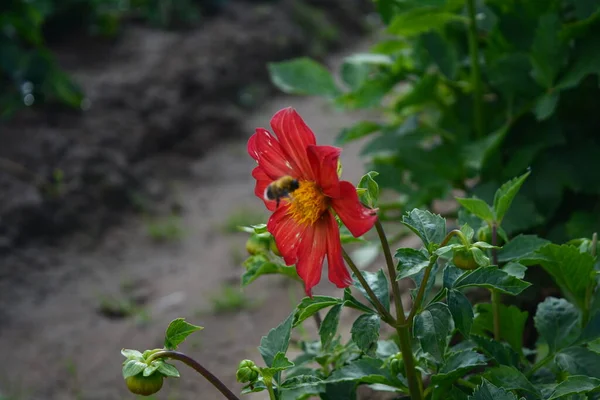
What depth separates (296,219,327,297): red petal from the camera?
0.96 metres

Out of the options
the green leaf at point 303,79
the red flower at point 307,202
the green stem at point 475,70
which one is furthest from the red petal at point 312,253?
the green leaf at point 303,79

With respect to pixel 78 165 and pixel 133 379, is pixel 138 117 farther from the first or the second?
pixel 133 379

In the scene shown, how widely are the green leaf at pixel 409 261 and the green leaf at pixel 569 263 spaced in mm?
232

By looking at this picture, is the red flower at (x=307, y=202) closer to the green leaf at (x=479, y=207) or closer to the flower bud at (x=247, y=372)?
the flower bud at (x=247, y=372)

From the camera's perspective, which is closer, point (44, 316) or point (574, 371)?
point (574, 371)

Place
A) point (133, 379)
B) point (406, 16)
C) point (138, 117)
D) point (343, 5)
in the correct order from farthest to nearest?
point (343, 5) → point (138, 117) → point (406, 16) → point (133, 379)

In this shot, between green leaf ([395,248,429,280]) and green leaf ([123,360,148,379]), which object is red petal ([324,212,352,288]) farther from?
green leaf ([123,360,148,379])

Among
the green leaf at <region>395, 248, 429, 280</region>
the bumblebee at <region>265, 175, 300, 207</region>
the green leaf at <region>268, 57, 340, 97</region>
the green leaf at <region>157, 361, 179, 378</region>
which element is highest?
the green leaf at <region>268, 57, 340, 97</region>

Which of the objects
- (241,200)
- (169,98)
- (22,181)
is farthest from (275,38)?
(22,181)

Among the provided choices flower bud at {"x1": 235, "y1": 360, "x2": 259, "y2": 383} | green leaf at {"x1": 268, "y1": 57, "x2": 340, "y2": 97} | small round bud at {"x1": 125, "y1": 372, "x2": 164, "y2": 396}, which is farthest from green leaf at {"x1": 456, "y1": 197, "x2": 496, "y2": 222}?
green leaf at {"x1": 268, "y1": 57, "x2": 340, "y2": 97}

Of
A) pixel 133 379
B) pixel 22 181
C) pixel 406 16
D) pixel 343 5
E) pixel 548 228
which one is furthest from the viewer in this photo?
pixel 343 5

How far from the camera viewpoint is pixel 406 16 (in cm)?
161

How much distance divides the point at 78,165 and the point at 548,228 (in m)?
2.12

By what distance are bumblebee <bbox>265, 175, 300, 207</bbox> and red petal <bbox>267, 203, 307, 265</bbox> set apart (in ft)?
0.10
